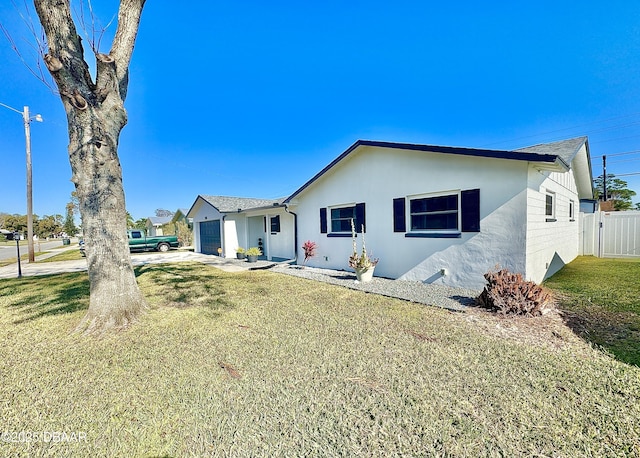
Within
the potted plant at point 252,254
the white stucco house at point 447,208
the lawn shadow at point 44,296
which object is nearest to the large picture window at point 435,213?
the white stucco house at point 447,208

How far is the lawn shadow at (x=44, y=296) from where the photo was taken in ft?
17.7

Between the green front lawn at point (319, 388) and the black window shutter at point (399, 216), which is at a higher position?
the black window shutter at point (399, 216)

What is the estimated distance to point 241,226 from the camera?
52.2 feet

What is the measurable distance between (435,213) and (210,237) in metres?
14.7

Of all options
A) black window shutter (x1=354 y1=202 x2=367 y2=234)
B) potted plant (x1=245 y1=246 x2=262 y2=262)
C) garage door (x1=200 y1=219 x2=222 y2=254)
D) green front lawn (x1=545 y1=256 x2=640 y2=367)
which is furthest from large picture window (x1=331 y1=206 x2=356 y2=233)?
garage door (x1=200 y1=219 x2=222 y2=254)

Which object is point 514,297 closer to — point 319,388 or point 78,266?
point 319,388

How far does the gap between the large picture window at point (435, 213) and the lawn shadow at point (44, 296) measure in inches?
326

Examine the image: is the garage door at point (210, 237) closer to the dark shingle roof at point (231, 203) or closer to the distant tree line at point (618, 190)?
the dark shingle roof at point (231, 203)

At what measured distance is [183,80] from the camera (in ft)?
38.9

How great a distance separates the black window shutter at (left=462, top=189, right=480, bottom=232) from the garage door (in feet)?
45.3

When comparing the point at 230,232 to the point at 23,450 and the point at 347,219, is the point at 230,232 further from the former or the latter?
the point at 23,450

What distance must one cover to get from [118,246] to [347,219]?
6.63 m

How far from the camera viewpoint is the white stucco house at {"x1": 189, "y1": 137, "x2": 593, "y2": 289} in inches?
228

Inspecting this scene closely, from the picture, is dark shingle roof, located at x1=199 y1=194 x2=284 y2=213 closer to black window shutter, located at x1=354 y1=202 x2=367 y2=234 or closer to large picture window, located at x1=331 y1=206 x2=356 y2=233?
large picture window, located at x1=331 y1=206 x2=356 y2=233
